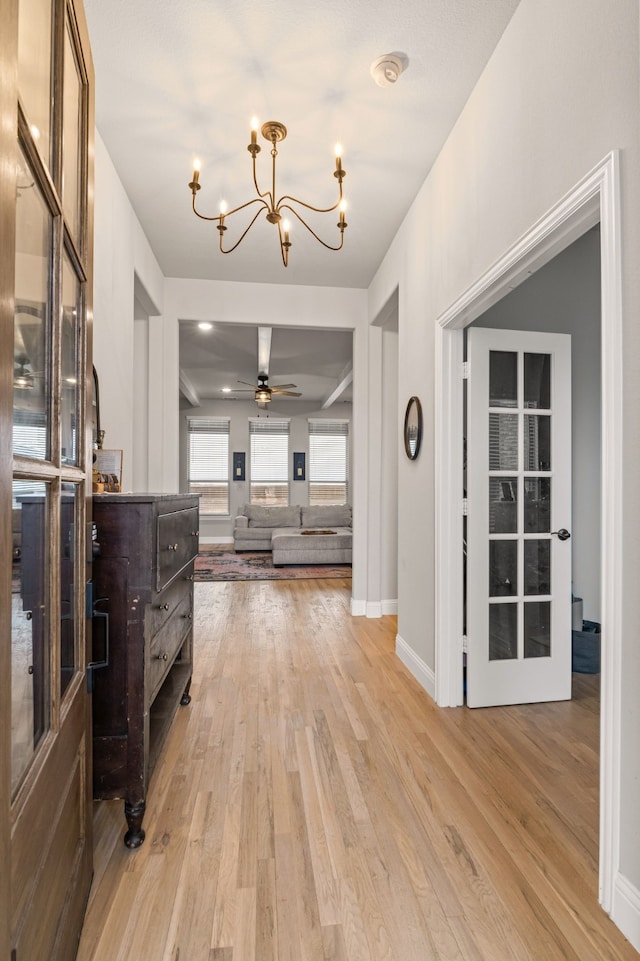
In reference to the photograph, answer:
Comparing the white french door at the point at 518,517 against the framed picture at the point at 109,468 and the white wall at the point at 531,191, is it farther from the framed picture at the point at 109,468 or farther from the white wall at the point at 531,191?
the framed picture at the point at 109,468

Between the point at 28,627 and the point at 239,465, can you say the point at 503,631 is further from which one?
the point at 239,465

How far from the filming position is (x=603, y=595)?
4.62ft

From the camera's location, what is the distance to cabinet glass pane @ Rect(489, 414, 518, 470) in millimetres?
2695

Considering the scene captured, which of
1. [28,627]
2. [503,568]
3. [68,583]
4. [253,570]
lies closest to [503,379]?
[503,568]

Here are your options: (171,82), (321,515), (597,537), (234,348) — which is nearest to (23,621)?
(171,82)

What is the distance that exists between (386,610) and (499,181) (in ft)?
11.4

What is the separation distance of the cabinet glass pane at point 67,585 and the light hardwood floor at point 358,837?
75 cm

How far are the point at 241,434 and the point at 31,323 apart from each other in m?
8.85

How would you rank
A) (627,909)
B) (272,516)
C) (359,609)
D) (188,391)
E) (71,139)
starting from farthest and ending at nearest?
(272,516), (188,391), (359,609), (627,909), (71,139)

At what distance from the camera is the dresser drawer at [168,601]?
169 centimetres

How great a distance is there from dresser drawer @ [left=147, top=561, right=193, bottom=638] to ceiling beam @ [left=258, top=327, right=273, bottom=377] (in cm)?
336

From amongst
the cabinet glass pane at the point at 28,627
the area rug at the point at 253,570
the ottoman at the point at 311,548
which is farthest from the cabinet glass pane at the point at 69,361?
the ottoman at the point at 311,548

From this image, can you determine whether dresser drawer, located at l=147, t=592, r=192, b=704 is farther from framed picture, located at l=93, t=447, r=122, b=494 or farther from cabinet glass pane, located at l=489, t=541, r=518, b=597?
cabinet glass pane, located at l=489, t=541, r=518, b=597

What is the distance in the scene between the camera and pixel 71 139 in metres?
1.17
